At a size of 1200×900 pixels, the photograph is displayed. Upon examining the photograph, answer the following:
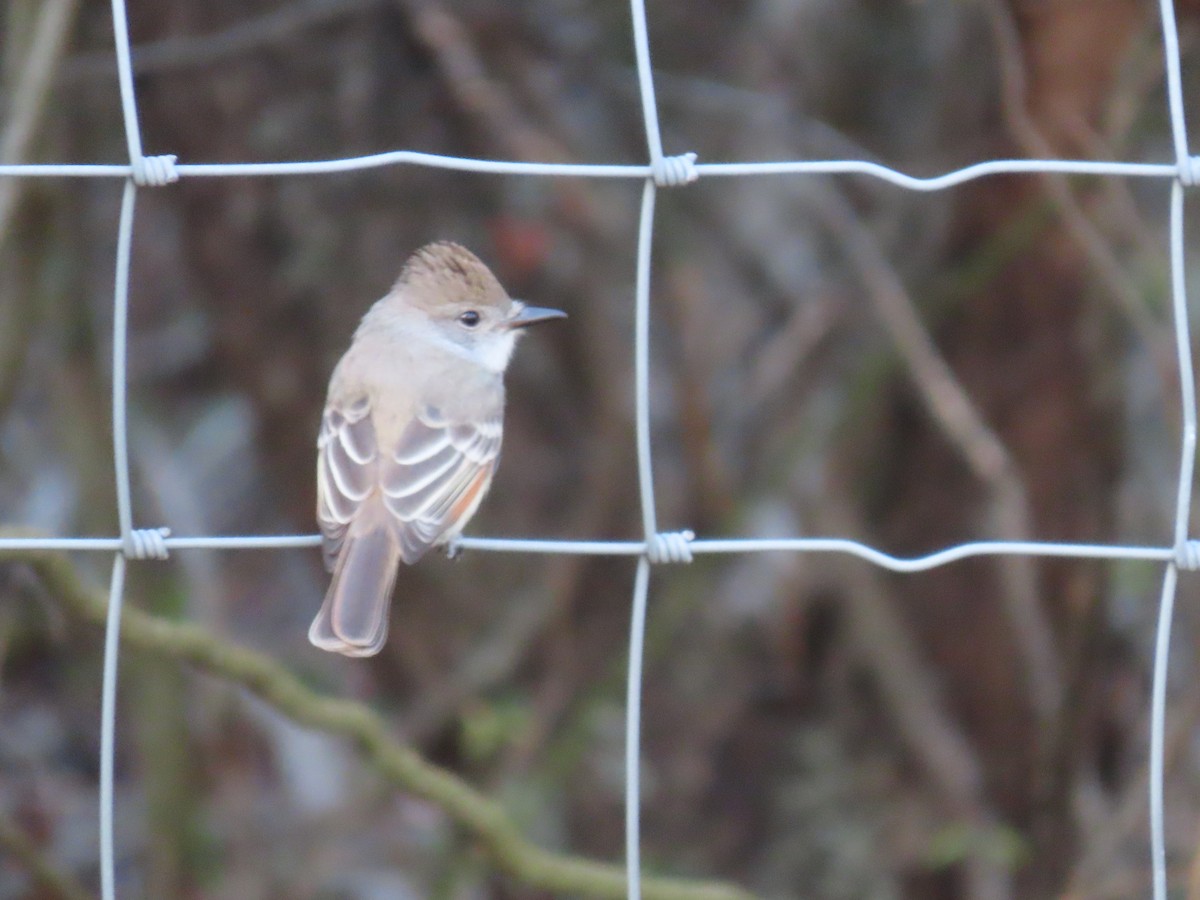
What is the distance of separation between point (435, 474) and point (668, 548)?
1.27m

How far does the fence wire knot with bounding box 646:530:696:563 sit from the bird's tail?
76 centimetres

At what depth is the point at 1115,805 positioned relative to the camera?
506 cm

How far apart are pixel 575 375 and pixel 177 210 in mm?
1306

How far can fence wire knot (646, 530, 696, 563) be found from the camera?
8.30 feet

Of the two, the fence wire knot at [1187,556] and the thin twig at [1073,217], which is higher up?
the thin twig at [1073,217]

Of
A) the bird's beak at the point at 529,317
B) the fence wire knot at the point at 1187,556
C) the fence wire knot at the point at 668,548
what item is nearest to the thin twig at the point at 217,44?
the bird's beak at the point at 529,317

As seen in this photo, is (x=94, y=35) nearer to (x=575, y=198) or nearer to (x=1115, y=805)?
(x=575, y=198)

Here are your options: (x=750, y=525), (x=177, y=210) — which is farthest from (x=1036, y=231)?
(x=177, y=210)

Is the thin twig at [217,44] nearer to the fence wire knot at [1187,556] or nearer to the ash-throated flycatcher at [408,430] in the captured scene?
the ash-throated flycatcher at [408,430]

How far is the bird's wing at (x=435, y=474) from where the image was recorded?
3559mm

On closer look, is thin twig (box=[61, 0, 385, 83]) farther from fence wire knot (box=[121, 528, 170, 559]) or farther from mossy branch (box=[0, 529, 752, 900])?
fence wire knot (box=[121, 528, 170, 559])

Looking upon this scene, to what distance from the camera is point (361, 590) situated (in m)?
3.28

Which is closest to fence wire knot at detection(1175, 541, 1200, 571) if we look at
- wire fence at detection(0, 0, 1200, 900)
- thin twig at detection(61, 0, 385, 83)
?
wire fence at detection(0, 0, 1200, 900)

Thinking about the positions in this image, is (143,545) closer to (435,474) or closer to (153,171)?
(153,171)
